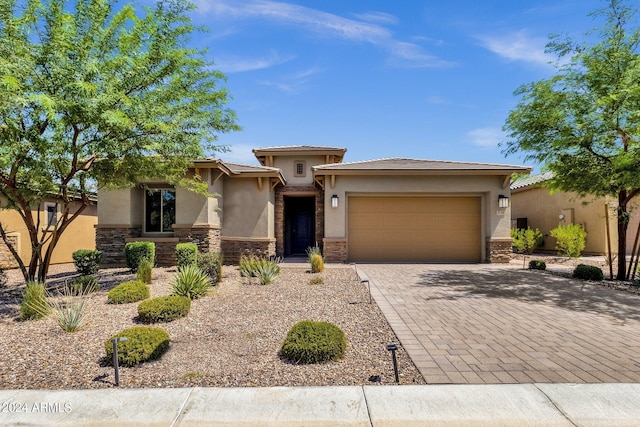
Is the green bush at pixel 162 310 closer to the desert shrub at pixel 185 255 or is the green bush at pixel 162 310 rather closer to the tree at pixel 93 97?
the tree at pixel 93 97

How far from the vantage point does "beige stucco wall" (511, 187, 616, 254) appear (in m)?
15.2

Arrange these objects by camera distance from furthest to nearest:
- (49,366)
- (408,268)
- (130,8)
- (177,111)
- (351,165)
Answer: (351,165) → (408,268) → (177,111) → (130,8) → (49,366)

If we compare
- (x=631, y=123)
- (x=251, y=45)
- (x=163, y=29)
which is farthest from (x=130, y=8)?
(x=631, y=123)

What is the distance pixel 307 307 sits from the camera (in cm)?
623

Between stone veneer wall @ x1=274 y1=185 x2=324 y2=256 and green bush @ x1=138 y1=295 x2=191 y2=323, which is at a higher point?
stone veneer wall @ x1=274 y1=185 x2=324 y2=256

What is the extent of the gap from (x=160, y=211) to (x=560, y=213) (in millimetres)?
19654

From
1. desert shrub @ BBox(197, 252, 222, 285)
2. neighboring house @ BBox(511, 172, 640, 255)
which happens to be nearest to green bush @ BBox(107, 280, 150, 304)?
desert shrub @ BBox(197, 252, 222, 285)

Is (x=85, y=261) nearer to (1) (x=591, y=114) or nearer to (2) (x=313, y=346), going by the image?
(2) (x=313, y=346)

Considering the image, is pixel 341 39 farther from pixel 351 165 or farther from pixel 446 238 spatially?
pixel 446 238

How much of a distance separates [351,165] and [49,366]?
10943mm

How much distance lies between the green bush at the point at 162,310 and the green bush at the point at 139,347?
1.28 m

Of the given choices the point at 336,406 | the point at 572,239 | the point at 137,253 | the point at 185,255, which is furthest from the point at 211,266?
the point at 572,239

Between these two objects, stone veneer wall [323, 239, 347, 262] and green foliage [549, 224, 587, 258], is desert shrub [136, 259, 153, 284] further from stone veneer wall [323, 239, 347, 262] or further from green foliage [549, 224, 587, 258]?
green foliage [549, 224, 587, 258]

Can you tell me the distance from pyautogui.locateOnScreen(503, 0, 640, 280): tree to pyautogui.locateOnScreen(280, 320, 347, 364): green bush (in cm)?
833
